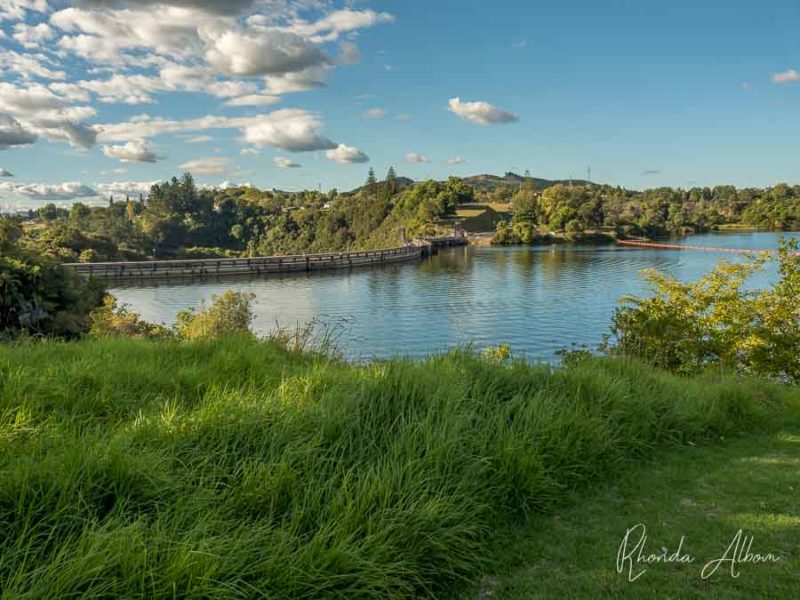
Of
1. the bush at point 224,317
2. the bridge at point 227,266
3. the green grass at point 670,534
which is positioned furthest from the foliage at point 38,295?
the bridge at point 227,266

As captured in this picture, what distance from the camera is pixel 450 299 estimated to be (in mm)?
39250

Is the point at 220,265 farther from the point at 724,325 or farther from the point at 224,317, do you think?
the point at 724,325

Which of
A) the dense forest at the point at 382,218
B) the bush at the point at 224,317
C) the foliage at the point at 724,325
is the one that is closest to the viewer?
the foliage at the point at 724,325

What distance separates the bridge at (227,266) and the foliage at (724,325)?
4039 centimetres

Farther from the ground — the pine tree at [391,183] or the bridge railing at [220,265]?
the pine tree at [391,183]

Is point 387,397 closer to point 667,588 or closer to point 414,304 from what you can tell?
point 667,588

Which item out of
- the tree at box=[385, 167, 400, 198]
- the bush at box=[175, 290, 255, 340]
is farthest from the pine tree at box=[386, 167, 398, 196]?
the bush at box=[175, 290, 255, 340]

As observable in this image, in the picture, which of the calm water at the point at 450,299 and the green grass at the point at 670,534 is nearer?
the green grass at the point at 670,534

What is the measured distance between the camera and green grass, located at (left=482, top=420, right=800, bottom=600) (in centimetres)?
315

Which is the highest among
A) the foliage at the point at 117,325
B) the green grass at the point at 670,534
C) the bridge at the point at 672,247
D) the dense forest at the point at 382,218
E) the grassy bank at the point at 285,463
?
the dense forest at the point at 382,218

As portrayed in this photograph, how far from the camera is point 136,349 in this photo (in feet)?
21.8

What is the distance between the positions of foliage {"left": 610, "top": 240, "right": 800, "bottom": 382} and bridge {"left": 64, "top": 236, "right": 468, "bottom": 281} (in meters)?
40.4

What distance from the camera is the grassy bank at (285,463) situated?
Result: 260 centimetres

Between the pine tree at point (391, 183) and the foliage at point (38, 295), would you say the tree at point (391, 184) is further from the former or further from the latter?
the foliage at point (38, 295)
